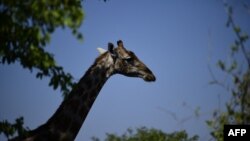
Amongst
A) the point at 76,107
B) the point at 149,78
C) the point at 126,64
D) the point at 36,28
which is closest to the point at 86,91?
the point at 76,107

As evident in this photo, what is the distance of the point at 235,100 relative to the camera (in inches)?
169

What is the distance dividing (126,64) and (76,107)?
2.38 m

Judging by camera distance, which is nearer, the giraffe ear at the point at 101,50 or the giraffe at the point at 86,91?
the giraffe at the point at 86,91

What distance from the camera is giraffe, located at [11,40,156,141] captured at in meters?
7.98

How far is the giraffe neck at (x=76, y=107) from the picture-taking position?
7.95 meters

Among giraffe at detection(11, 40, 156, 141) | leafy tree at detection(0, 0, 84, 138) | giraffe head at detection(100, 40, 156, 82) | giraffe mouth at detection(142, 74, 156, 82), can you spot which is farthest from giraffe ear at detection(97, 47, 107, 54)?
leafy tree at detection(0, 0, 84, 138)

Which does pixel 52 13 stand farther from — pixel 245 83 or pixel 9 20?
pixel 245 83

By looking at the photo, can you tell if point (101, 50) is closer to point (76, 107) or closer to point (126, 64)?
point (126, 64)

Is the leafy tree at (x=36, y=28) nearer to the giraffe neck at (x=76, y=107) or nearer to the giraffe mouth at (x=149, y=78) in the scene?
the giraffe neck at (x=76, y=107)

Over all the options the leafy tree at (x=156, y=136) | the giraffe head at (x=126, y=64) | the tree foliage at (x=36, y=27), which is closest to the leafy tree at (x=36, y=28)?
the tree foliage at (x=36, y=27)

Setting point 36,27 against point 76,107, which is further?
point 76,107

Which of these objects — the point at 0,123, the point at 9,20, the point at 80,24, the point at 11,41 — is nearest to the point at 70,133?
the point at 0,123

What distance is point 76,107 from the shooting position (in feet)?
28.8

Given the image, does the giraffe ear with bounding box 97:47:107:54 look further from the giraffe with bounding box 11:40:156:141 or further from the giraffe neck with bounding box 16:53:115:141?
the giraffe neck with bounding box 16:53:115:141
